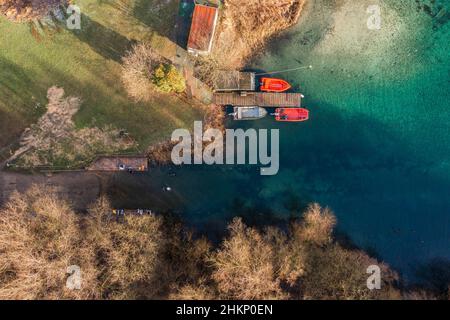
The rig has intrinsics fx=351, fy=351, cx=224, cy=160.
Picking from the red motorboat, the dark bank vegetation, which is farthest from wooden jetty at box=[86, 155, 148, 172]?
the red motorboat

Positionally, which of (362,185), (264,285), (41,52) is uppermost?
(41,52)

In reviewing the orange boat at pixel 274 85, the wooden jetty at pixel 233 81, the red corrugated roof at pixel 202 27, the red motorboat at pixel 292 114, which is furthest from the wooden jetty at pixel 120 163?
the red motorboat at pixel 292 114

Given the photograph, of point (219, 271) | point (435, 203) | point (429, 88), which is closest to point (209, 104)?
point (219, 271)

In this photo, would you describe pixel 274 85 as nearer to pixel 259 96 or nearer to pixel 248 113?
pixel 259 96

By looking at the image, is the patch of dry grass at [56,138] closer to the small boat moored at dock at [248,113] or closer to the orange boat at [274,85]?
the small boat moored at dock at [248,113]

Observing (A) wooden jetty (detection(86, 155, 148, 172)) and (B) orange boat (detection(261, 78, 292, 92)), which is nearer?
(A) wooden jetty (detection(86, 155, 148, 172))

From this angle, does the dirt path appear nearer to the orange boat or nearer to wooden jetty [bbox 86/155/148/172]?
wooden jetty [bbox 86/155/148/172]
